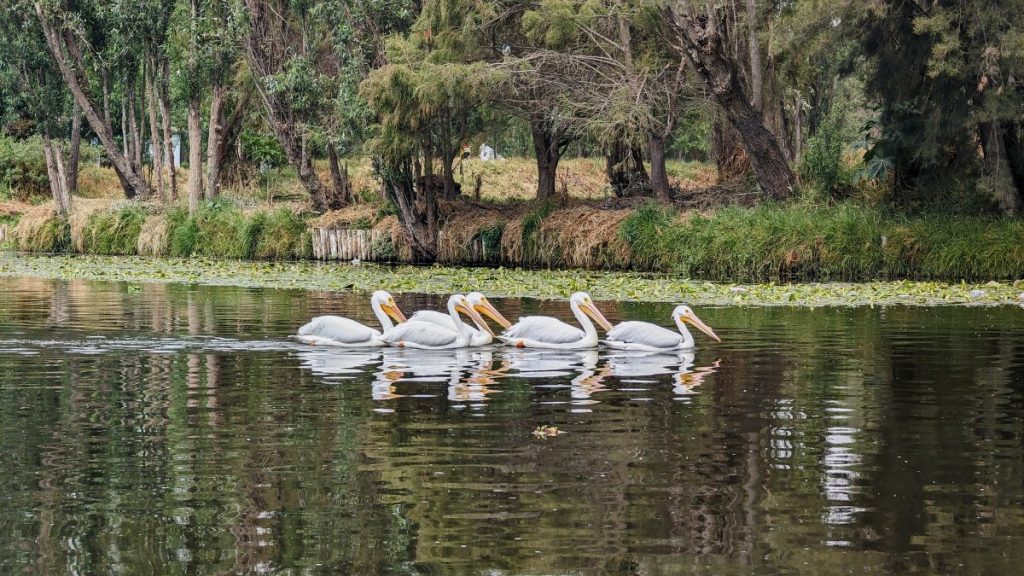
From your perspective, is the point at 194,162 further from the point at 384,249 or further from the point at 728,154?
the point at 728,154

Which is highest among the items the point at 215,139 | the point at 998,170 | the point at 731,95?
the point at 215,139

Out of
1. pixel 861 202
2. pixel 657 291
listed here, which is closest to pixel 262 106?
pixel 861 202

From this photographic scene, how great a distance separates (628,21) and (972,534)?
29557 millimetres

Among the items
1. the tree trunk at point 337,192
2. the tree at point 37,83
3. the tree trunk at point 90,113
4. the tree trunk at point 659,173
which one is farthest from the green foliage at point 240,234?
the tree trunk at point 659,173

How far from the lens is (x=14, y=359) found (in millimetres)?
17000

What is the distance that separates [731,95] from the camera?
35094 mm

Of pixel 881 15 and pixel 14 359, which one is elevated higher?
pixel 881 15

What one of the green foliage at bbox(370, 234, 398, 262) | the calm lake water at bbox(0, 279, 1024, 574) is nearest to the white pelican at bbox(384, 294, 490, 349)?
the calm lake water at bbox(0, 279, 1024, 574)

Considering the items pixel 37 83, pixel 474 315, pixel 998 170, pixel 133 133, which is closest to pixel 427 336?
pixel 474 315

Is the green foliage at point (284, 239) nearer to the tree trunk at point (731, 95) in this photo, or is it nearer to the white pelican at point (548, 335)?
the tree trunk at point (731, 95)

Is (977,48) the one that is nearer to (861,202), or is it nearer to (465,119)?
(861,202)

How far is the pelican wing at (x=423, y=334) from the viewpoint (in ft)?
57.8

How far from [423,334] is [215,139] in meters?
33.8

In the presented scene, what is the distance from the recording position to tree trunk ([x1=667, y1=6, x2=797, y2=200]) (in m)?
33.8
